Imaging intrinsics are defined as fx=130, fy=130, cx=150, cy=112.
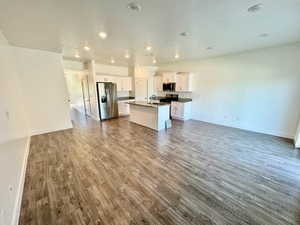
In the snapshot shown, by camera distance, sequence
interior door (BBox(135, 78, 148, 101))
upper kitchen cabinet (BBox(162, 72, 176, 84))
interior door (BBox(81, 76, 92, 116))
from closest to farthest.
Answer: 1. upper kitchen cabinet (BBox(162, 72, 176, 84))
2. interior door (BBox(81, 76, 92, 116))
3. interior door (BBox(135, 78, 148, 101))

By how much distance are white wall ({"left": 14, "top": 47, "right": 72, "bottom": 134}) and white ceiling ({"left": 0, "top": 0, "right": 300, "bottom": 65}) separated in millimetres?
772

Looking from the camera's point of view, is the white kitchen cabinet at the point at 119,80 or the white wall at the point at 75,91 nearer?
the white kitchen cabinet at the point at 119,80

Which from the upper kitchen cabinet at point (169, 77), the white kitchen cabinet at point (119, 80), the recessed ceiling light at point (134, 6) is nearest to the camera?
the recessed ceiling light at point (134, 6)

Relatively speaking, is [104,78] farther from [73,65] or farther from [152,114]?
[152,114]

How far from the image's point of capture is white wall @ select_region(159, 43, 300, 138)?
3734 millimetres

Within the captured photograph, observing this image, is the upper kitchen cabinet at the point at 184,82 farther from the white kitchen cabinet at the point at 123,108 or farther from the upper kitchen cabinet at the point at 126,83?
the white kitchen cabinet at the point at 123,108

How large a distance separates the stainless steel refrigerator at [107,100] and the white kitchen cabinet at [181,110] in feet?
9.52

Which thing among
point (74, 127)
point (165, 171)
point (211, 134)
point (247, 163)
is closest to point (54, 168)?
point (165, 171)

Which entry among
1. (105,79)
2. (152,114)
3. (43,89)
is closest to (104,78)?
(105,79)

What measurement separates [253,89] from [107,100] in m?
5.80

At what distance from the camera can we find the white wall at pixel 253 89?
3.73m

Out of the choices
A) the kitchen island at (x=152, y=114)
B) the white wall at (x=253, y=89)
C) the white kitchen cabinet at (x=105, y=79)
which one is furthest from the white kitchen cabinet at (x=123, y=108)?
the white wall at (x=253, y=89)

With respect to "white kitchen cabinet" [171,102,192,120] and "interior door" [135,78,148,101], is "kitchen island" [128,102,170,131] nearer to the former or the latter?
"white kitchen cabinet" [171,102,192,120]

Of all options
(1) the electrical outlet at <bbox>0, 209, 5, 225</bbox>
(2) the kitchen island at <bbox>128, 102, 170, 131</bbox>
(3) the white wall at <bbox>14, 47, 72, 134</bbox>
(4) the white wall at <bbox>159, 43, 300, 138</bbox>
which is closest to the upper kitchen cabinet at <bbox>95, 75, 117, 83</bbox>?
(3) the white wall at <bbox>14, 47, 72, 134</bbox>
